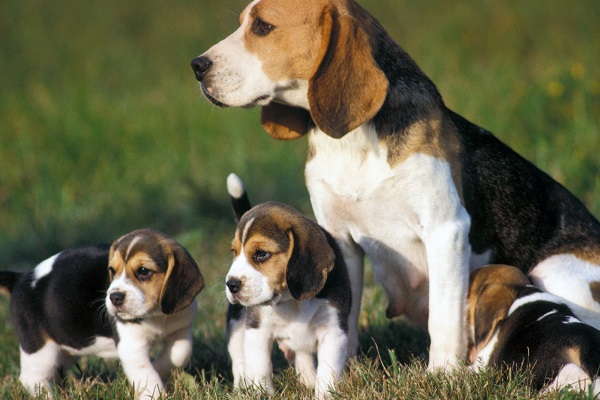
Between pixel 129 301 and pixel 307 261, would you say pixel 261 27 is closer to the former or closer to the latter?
pixel 307 261

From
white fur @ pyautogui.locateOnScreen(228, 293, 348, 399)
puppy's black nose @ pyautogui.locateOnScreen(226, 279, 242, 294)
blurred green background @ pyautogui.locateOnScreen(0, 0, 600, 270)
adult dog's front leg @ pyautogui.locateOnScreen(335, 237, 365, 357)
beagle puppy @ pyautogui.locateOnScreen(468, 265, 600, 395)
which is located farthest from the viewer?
blurred green background @ pyautogui.locateOnScreen(0, 0, 600, 270)

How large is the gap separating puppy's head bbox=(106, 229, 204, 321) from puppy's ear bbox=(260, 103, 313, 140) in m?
0.95

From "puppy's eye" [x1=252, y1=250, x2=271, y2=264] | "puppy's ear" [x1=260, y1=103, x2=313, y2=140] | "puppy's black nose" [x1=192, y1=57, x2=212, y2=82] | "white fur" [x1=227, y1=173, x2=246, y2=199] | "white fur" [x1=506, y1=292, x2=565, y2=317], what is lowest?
"white fur" [x1=506, y1=292, x2=565, y2=317]

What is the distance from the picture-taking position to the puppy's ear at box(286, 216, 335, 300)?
15.6 ft

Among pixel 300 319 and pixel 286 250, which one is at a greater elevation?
pixel 286 250

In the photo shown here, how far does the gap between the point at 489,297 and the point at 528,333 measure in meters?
0.44

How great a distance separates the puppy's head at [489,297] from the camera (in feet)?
16.2

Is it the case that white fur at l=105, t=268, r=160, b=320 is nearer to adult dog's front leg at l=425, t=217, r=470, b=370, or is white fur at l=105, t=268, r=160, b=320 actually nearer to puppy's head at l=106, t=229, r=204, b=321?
puppy's head at l=106, t=229, r=204, b=321

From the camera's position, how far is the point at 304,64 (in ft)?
15.9

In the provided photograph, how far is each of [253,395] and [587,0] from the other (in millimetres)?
11560

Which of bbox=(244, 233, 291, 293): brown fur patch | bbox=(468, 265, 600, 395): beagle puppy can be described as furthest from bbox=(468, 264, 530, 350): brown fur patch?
bbox=(244, 233, 291, 293): brown fur patch

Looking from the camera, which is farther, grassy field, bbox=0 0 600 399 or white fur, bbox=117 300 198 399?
grassy field, bbox=0 0 600 399

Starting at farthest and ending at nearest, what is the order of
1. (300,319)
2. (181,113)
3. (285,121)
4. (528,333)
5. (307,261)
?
(181,113) < (285,121) < (300,319) < (307,261) < (528,333)

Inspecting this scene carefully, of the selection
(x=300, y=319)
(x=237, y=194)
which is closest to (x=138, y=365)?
(x=300, y=319)
